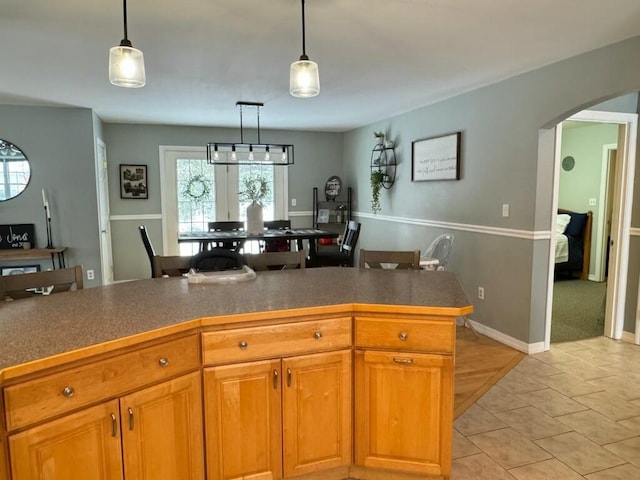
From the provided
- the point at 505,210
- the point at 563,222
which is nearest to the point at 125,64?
the point at 505,210

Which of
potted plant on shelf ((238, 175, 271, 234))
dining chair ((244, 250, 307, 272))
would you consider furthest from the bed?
dining chair ((244, 250, 307, 272))

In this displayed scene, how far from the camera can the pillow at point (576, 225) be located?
6.72 m

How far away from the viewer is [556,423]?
8.81ft

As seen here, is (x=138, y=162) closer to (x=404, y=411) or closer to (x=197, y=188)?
(x=197, y=188)

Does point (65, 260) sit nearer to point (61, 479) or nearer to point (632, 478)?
point (61, 479)

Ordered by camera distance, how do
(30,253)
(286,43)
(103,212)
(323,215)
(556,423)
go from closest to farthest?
(556,423), (286,43), (30,253), (103,212), (323,215)

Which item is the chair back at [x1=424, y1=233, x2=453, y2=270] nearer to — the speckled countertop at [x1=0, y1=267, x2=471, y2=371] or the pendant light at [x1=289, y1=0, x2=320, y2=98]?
the speckled countertop at [x1=0, y1=267, x2=471, y2=371]

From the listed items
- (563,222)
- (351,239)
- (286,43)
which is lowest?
(351,239)

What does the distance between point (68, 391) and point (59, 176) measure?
448 centimetres

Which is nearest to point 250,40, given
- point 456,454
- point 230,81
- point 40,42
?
point 230,81

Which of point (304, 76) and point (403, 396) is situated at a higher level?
point (304, 76)

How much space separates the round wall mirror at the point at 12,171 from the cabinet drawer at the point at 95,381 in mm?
4446

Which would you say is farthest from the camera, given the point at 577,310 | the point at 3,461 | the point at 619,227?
the point at 577,310

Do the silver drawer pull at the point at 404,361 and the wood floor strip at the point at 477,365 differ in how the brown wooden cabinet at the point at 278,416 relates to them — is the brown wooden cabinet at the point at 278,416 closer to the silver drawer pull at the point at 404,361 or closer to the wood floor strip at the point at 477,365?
the silver drawer pull at the point at 404,361
